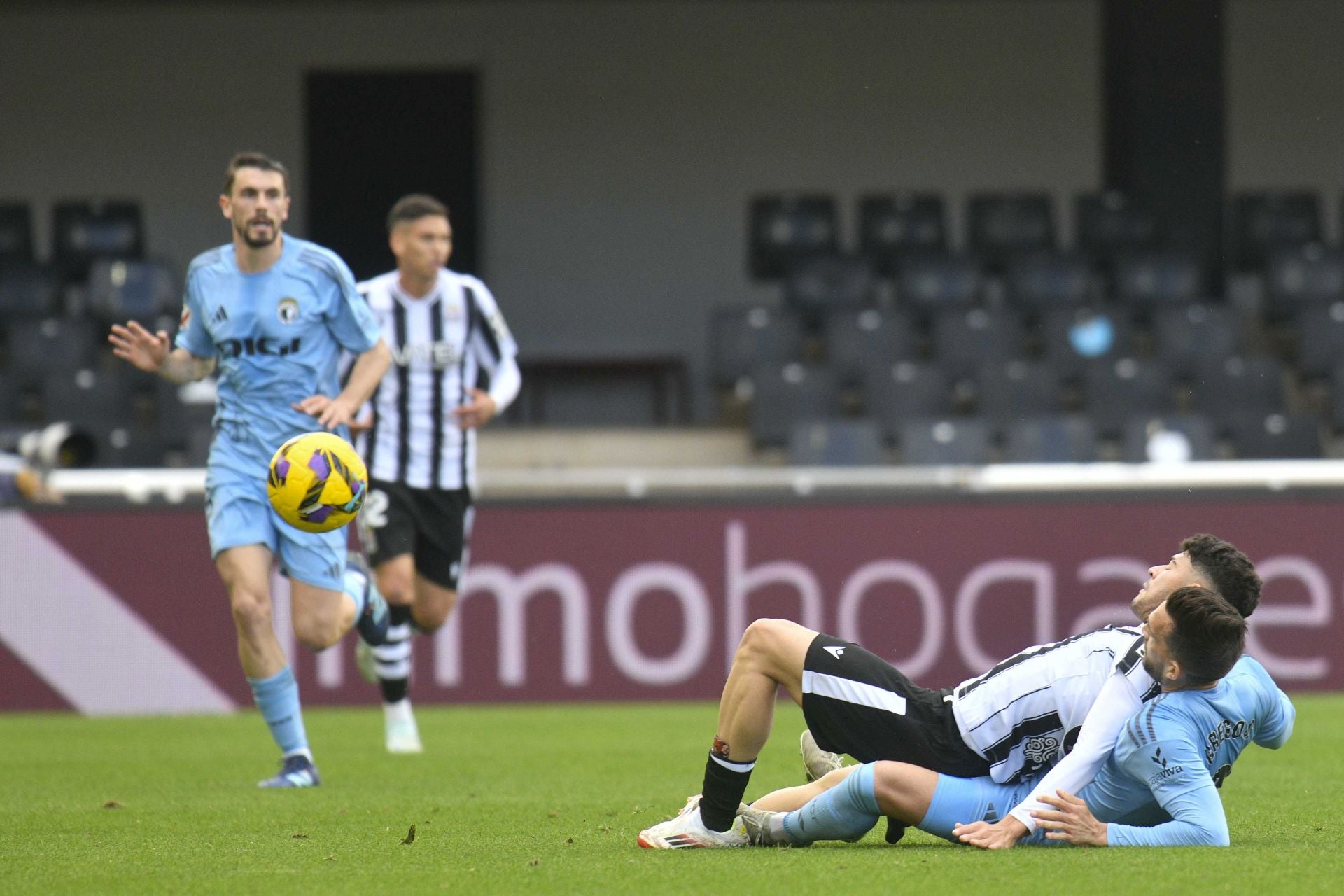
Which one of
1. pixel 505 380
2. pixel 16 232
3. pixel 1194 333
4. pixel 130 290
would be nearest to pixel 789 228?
pixel 1194 333

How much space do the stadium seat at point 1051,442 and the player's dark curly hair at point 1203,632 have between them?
27.9 ft

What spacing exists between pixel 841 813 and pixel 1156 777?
0.76 metres

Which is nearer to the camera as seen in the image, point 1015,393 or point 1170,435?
point 1170,435

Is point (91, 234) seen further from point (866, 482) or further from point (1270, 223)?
point (1270, 223)

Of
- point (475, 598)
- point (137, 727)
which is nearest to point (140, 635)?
point (137, 727)

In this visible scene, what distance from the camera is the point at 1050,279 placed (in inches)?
614

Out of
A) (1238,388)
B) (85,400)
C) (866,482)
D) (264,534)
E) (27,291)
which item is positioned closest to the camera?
(264,534)

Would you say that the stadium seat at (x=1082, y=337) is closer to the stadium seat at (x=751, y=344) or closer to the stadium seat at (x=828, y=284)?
the stadium seat at (x=828, y=284)

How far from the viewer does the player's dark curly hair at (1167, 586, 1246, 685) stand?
164 inches

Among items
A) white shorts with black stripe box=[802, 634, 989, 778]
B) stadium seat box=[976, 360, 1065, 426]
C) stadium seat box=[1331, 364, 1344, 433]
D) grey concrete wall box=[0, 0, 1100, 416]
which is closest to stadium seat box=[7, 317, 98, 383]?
grey concrete wall box=[0, 0, 1100, 416]

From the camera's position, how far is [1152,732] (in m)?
4.32

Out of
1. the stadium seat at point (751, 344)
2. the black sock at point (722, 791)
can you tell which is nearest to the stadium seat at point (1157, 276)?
the stadium seat at point (751, 344)

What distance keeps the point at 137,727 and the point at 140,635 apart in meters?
0.90

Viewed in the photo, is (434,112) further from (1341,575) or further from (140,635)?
(1341,575)
